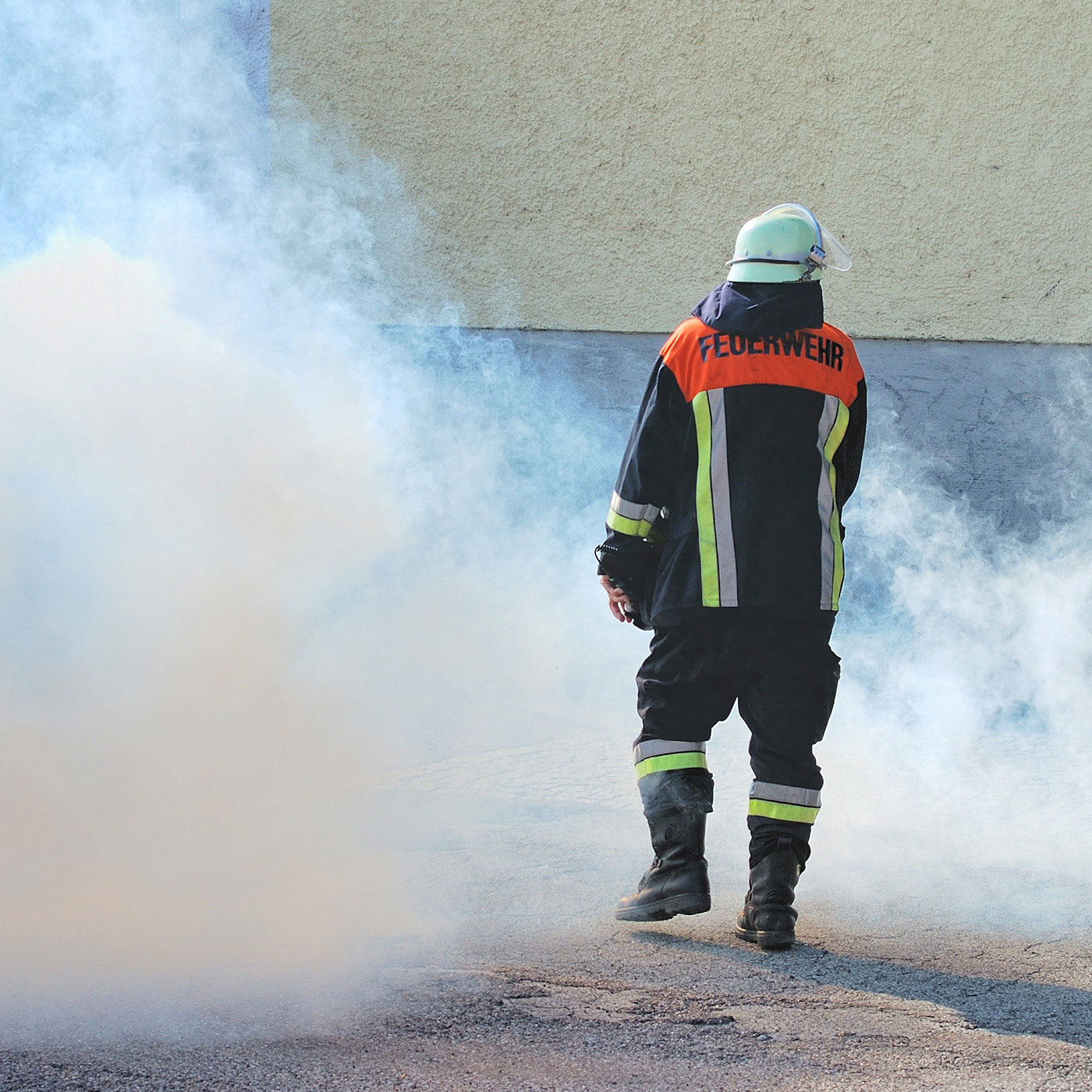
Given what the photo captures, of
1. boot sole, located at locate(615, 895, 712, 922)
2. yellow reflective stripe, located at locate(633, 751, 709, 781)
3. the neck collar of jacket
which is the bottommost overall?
boot sole, located at locate(615, 895, 712, 922)

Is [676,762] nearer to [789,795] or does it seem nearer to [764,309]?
[789,795]

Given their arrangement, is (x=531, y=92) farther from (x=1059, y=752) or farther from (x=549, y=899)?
(x=549, y=899)

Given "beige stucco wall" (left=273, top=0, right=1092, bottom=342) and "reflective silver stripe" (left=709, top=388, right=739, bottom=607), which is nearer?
"reflective silver stripe" (left=709, top=388, right=739, bottom=607)

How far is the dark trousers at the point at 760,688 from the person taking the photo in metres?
2.89

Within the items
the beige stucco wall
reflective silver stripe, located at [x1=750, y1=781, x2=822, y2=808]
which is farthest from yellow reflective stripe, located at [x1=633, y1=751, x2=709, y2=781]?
the beige stucco wall

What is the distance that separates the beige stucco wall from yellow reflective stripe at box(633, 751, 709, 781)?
149 inches

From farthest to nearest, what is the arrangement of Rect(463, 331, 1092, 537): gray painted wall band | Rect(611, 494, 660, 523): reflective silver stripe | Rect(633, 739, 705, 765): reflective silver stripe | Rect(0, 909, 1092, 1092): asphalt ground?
Rect(463, 331, 1092, 537): gray painted wall band → Rect(611, 494, 660, 523): reflective silver stripe → Rect(633, 739, 705, 765): reflective silver stripe → Rect(0, 909, 1092, 1092): asphalt ground

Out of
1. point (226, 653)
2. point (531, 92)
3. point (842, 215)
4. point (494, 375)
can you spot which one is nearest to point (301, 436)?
point (226, 653)

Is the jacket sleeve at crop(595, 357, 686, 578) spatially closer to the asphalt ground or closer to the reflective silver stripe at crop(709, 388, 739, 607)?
the reflective silver stripe at crop(709, 388, 739, 607)

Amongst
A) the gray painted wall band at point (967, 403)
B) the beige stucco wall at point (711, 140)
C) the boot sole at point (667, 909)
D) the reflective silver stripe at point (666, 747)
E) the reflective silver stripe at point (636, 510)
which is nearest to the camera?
the boot sole at point (667, 909)

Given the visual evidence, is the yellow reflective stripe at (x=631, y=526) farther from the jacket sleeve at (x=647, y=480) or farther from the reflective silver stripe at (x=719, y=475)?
the reflective silver stripe at (x=719, y=475)

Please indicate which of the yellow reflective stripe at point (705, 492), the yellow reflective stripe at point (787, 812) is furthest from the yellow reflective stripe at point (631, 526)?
the yellow reflective stripe at point (787, 812)

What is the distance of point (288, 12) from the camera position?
6.27 m

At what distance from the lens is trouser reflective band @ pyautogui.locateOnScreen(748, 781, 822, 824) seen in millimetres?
2871
